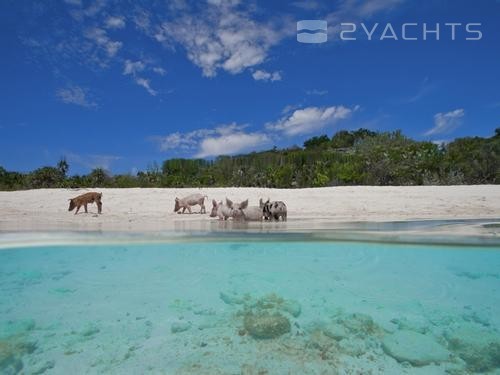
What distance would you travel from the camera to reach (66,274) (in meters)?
6.58

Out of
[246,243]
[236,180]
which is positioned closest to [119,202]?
[246,243]

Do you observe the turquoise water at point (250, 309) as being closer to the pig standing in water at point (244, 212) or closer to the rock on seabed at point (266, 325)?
the rock on seabed at point (266, 325)

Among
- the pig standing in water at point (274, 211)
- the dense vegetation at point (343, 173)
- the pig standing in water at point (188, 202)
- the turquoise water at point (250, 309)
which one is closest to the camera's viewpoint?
the turquoise water at point (250, 309)

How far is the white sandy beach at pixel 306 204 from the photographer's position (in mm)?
12086

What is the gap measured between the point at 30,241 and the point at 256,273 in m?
4.65

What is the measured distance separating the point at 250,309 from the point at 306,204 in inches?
405

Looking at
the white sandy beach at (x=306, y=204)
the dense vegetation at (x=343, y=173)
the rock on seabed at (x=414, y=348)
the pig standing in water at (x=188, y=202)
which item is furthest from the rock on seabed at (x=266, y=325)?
the dense vegetation at (x=343, y=173)

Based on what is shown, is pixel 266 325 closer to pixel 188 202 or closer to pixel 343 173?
pixel 188 202

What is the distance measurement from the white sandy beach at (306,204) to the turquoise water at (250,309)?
367 centimetres

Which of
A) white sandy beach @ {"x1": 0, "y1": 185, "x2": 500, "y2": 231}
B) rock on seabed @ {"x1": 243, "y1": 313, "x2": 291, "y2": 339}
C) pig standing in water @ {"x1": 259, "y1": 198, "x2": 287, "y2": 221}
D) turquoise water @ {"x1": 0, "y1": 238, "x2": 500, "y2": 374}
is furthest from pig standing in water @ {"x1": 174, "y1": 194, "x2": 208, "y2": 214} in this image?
rock on seabed @ {"x1": 243, "y1": 313, "x2": 291, "y2": 339}

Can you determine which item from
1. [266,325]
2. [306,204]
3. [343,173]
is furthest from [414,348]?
[343,173]

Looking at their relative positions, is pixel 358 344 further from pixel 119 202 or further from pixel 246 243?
pixel 119 202

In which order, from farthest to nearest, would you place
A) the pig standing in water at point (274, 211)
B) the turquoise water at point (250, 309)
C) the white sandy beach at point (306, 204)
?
1. the white sandy beach at point (306, 204)
2. the pig standing in water at point (274, 211)
3. the turquoise water at point (250, 309)

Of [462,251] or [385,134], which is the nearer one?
[462,251]
